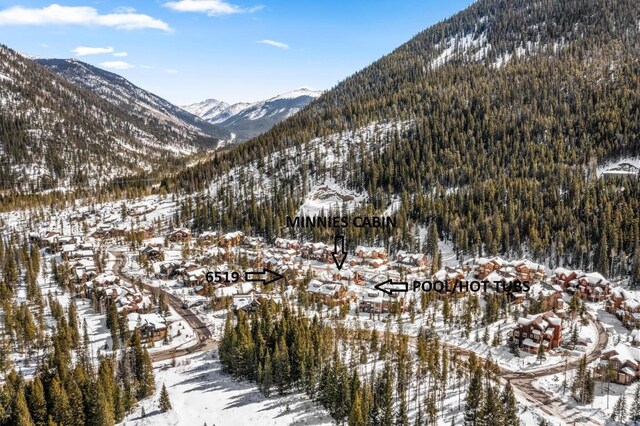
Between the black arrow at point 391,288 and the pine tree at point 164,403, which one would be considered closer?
the pine tree at point 164,403

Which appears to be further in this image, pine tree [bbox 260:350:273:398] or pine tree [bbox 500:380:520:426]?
pine tree [bbox 260:350:273:398]

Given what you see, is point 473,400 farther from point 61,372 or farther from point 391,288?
point 391,288

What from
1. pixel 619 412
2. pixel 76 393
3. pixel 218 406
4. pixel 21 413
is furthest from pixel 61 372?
pixel 619 412

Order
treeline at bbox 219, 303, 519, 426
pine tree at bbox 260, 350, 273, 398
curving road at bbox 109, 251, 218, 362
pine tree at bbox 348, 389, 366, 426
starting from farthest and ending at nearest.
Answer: curving road at bbox 109, 251, 218, 362
pine tree at bbox 260, 350, 273, 398
treeline at bbox 219, 303, 519, 426
pine tree at bbox 348, 389, 366, 426

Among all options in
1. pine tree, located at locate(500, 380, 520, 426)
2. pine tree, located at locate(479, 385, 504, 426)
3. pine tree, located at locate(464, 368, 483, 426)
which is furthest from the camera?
pine tree, located at locate(464, 368, 483, 426)

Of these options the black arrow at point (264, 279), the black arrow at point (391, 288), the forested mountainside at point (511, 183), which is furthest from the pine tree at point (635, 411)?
the black arrow at point (264, 279)

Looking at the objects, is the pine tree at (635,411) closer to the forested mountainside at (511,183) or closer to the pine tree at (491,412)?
the pine tree at (491,412)

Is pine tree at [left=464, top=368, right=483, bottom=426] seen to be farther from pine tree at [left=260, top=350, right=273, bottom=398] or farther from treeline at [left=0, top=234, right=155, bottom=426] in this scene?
treeline at [left=0, top=234, right=155, bottom=426]

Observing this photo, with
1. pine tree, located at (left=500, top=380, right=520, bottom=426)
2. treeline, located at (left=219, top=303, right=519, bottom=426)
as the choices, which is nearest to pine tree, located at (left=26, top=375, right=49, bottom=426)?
treeline, located at (left=219, top=303, right=519, bottom=426)

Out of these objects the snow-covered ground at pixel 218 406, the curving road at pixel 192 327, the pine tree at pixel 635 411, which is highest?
the curving road at pixel 192 327
